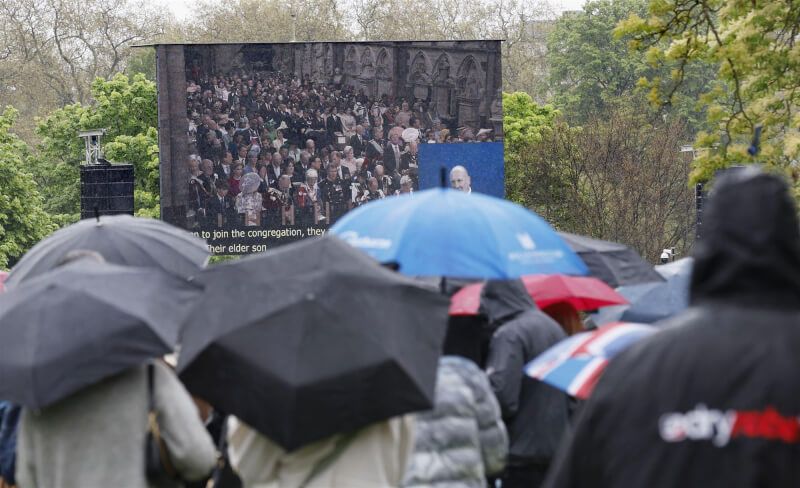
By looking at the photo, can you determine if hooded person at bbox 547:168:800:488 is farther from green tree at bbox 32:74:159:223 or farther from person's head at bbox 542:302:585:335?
green tree at bbox 32:74:159:223

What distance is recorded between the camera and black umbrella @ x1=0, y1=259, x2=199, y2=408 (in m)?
4.46

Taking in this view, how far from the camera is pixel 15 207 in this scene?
4353 cm

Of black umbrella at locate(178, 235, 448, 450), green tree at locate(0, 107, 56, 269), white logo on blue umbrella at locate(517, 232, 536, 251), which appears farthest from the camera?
green tree at locate(0, 107, 56, 269)

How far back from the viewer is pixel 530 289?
7.93m

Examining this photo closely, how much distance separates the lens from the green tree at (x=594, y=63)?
62.7 metres

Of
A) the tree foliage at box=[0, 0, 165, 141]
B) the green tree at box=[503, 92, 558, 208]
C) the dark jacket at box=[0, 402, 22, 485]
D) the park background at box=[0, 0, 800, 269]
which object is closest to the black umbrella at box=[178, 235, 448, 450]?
the dark jacket at box=[0, 402, 22, 485]

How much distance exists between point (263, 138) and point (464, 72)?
5.32m

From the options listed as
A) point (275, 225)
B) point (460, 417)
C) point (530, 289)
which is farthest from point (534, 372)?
point (275, 225)

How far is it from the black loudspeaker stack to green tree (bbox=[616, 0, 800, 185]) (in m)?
9.97

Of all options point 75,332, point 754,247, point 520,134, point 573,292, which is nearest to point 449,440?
point 75,332

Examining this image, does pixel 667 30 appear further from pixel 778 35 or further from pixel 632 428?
pixel 632 428

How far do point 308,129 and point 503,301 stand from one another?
24.4 meters

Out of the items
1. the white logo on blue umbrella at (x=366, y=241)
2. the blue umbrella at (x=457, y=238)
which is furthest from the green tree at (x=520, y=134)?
the white logo on blue umbrella at (x=366, y=241)

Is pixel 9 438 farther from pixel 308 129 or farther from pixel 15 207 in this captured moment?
pixel 15 207
